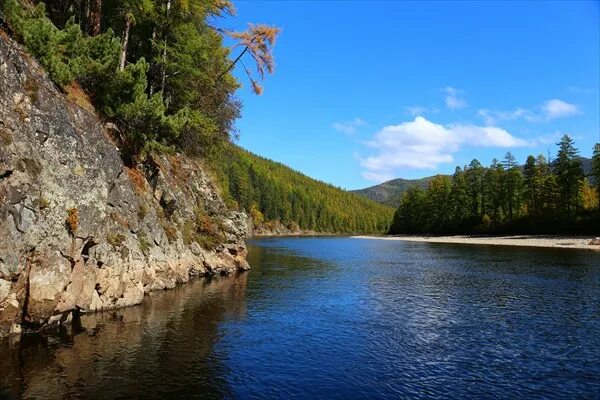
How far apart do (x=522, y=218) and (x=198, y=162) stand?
84987 millimetres

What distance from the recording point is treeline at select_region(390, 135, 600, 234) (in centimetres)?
9662

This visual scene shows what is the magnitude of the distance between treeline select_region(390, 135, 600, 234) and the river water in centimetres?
7234

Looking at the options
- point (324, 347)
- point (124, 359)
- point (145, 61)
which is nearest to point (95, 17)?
point (145, 61)

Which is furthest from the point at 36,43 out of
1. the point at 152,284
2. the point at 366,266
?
the point at 366,266

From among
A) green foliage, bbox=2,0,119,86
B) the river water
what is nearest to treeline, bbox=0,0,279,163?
green foliage, bbox=2,0,119,86

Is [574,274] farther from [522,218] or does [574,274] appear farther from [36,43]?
[522,218]

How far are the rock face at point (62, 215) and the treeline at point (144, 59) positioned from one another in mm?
Answer: 2443

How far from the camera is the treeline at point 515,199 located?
96.6m

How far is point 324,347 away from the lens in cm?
1952

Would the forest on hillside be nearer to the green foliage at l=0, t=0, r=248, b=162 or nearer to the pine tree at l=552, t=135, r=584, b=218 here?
the green foliage at l=0, t=0, r=248, b=162

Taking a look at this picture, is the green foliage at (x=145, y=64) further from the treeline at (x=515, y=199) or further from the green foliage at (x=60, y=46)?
the treeline at (x=515, y=199)

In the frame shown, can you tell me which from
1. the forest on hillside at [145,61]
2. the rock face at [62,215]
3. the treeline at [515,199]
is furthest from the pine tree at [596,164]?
the rock face at [62,215]

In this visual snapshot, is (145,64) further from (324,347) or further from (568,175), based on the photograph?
(568,175)

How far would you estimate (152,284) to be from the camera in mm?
30562
